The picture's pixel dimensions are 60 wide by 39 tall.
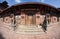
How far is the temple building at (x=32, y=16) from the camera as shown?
34.9 feet

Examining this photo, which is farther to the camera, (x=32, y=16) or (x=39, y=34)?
(x=32, y=16)

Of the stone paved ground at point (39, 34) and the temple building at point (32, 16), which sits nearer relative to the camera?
the stone paved ground at point (39, 34)

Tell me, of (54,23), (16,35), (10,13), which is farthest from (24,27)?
(54,23)

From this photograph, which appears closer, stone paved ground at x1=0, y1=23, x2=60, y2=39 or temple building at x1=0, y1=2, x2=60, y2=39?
stone paved ground at x1=0, y1=23, x2=60, y2=39

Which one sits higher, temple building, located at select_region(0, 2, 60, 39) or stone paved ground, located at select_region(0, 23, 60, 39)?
temple building, located at select_region(0, 2, 60, 39)

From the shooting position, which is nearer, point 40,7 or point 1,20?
point 40,7

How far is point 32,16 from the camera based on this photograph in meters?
10.9

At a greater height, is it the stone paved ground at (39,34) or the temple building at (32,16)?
the temple building at (32,16)

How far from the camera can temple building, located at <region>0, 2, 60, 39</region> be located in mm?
10648

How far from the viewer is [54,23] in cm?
1083

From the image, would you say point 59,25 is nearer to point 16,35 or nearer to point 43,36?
point 43,36

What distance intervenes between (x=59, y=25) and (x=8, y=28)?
3.82m

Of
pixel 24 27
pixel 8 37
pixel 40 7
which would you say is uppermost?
pixel 40 7

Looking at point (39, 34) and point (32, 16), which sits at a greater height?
point (32, 16)
